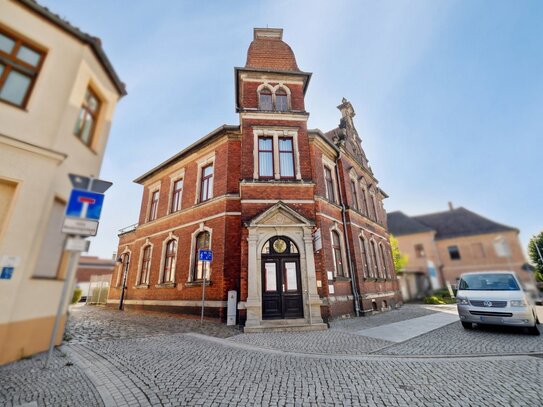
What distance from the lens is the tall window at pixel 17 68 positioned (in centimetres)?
327

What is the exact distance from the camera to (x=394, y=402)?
3.41 metres

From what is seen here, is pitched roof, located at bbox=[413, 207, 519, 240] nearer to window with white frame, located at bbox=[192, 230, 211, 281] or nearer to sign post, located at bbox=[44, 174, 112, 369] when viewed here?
window with white frame, located at bbox=[192, 230, 211, 281]

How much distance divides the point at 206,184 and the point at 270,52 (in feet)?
29.6

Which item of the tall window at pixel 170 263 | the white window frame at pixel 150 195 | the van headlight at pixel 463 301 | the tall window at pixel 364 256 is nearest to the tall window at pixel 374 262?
the tall window at pixel 364 256

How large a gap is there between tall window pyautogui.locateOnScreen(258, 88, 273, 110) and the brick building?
0.06 m

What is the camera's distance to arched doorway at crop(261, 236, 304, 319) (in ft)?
33.2

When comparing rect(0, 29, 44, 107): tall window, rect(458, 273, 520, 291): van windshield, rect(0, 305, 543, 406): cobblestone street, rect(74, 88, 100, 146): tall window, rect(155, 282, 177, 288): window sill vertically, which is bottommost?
rect(0, 305, 543, 406): cobblestone street

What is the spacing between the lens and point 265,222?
10938 millimetres

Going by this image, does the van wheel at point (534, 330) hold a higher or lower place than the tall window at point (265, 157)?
lower

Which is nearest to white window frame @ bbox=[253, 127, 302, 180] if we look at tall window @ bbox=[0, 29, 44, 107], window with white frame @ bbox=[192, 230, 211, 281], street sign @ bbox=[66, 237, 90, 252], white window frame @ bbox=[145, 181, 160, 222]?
window with white frame @ bbox=[192, 230, 211, 281]

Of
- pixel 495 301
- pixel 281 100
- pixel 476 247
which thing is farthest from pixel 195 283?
pixel 476 247

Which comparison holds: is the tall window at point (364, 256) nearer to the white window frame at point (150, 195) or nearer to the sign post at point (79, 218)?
the sign post at point (79, 218)

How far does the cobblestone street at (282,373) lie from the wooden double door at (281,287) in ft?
8.29

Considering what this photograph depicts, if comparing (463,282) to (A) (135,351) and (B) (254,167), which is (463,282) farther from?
(A) (135,351)
